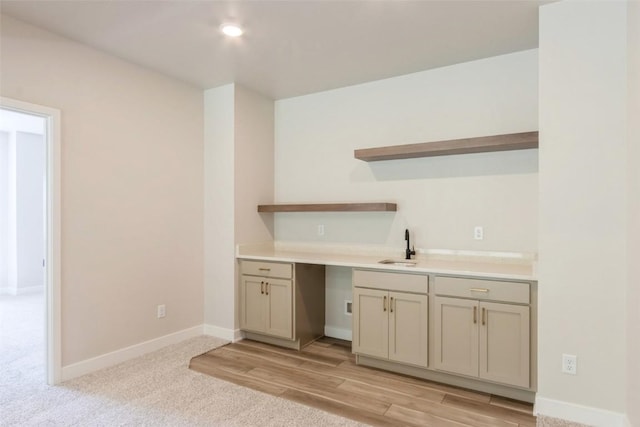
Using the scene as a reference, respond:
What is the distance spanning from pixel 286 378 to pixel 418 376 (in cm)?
105

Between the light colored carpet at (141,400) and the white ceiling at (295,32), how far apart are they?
8.52 feet

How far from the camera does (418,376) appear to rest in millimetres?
2936

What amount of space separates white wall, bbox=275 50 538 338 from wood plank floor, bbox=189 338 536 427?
79 centimetres

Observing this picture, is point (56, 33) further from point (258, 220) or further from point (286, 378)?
point (286, 378)

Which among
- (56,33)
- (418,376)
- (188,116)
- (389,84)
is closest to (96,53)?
(56,33)

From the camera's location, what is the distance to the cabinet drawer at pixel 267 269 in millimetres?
3498

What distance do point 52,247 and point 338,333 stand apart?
2650 mm

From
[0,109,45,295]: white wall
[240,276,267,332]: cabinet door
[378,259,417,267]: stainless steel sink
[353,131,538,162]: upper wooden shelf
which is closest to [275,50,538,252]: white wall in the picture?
[353,131,538,162]: upper wooden shelf

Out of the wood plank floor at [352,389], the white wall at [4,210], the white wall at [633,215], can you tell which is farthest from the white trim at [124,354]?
the white wall at [4,210]

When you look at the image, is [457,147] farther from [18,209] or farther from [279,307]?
[18,209]

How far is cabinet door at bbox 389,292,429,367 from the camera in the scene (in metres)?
2.83

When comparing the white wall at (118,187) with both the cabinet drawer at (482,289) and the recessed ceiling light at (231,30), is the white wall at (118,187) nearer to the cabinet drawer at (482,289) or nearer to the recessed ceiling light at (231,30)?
the recessed ceiling light at (231,30)

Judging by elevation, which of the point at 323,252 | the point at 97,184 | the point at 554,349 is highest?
the point at 97,184

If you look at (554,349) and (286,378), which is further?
(286,378)
